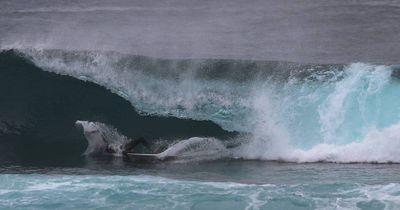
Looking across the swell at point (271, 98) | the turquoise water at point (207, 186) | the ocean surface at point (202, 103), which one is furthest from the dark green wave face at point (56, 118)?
the turquoise water at point (207, 186)

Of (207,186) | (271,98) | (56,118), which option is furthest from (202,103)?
(207,186)

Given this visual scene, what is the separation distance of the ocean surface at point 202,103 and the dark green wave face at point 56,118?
39 mm

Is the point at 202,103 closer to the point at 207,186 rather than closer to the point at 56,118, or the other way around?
the point at 56,118

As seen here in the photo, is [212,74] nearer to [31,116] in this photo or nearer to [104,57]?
[104,57]

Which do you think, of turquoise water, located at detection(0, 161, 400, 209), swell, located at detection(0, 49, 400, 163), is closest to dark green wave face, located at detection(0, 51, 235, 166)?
swell, located at detection(0, 49, 400, 163)

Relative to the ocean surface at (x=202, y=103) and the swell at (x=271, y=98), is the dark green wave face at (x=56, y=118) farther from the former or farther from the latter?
the swell at (x=271, y=98)

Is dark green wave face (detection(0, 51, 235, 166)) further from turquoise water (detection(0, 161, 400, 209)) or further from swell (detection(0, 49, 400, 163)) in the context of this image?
turquoise water (detection(0, 161, 400, 209))

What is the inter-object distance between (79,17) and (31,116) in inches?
173

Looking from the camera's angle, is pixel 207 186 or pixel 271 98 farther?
pixel 271 98

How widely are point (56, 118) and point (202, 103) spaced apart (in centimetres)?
386

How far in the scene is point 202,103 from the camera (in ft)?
56.3

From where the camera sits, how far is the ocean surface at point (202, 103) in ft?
43.7

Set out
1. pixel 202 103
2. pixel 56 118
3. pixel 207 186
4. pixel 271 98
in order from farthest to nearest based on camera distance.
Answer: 1. pixel 56 118
2. pixel 202 103
3. pixel 271 98
4. pixel 207 186

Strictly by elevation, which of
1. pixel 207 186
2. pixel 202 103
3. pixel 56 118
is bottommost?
pixel 207 186
